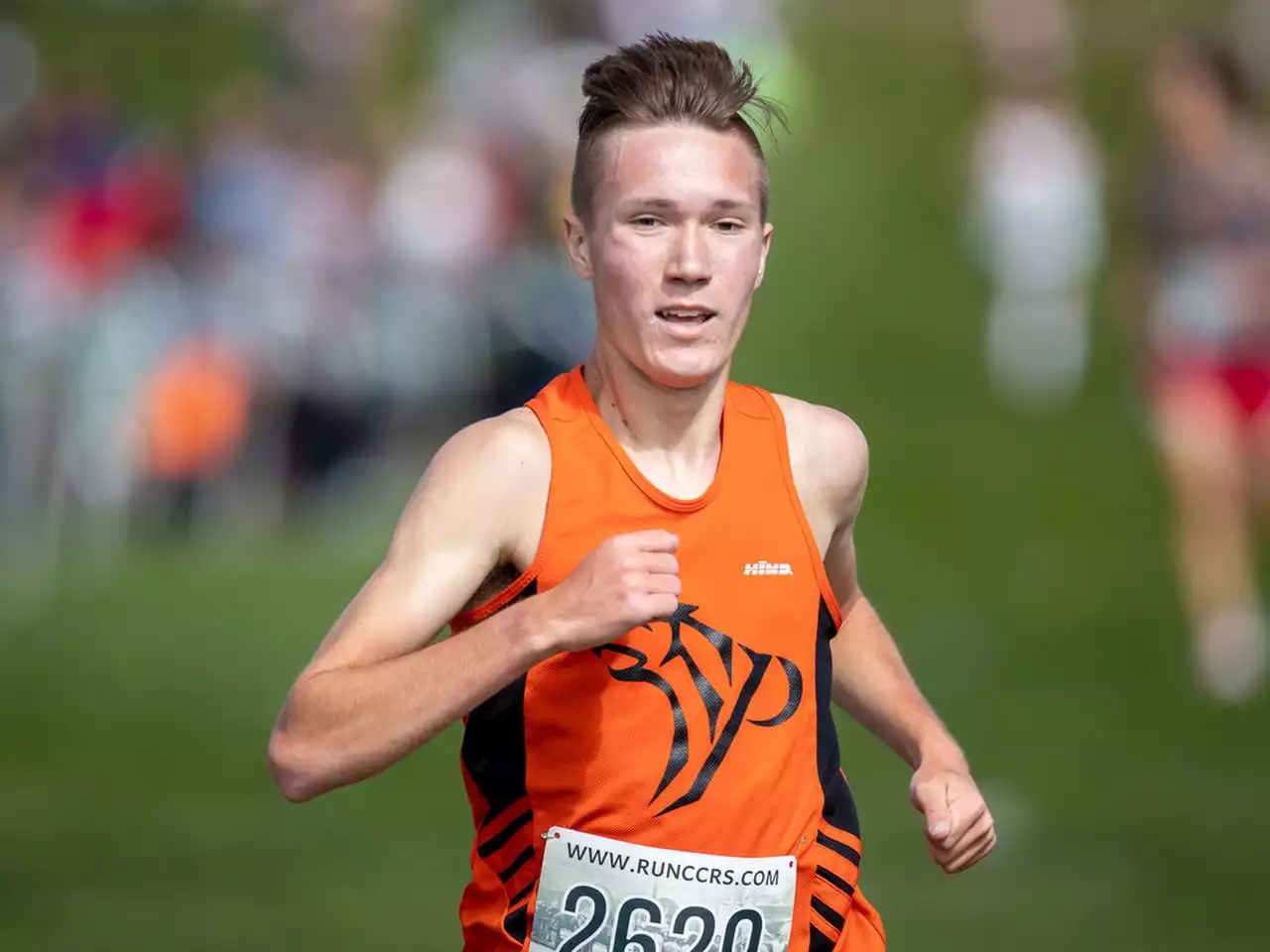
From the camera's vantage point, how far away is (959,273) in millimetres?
20422

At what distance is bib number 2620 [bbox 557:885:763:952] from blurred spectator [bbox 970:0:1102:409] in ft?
46.4

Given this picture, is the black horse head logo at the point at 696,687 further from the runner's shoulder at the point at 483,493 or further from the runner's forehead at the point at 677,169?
the runner's forehead at the point at 677,169

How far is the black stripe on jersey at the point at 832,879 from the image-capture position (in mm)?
3562

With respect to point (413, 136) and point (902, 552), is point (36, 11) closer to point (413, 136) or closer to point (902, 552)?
point (413, 136)

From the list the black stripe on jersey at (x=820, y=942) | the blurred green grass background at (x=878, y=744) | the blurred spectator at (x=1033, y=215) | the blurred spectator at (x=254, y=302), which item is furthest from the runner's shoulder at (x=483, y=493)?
the blurred spectator at (x=1033, y=215)

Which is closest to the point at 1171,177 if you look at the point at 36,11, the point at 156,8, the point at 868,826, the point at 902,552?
the point at 902,552

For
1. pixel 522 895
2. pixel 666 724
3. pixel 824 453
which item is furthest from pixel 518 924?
pixel 824 453

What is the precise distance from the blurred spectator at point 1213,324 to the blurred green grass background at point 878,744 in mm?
430

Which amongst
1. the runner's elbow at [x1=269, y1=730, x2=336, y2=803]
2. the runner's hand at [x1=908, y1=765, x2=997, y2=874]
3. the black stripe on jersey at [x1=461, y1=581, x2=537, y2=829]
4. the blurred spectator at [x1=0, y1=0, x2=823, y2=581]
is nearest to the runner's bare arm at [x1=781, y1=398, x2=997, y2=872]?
the runner's hand at [x1=908, y1=765, x2=997, y2=874]

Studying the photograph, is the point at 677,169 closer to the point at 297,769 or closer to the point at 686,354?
the point at 686,354

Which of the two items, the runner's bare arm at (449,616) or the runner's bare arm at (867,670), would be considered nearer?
the runner's bare arm at (449,616)

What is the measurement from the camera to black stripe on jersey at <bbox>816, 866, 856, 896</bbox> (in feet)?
11.7

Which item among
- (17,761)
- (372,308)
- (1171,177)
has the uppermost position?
(1171,177)

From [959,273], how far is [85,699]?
12435 millimetres
